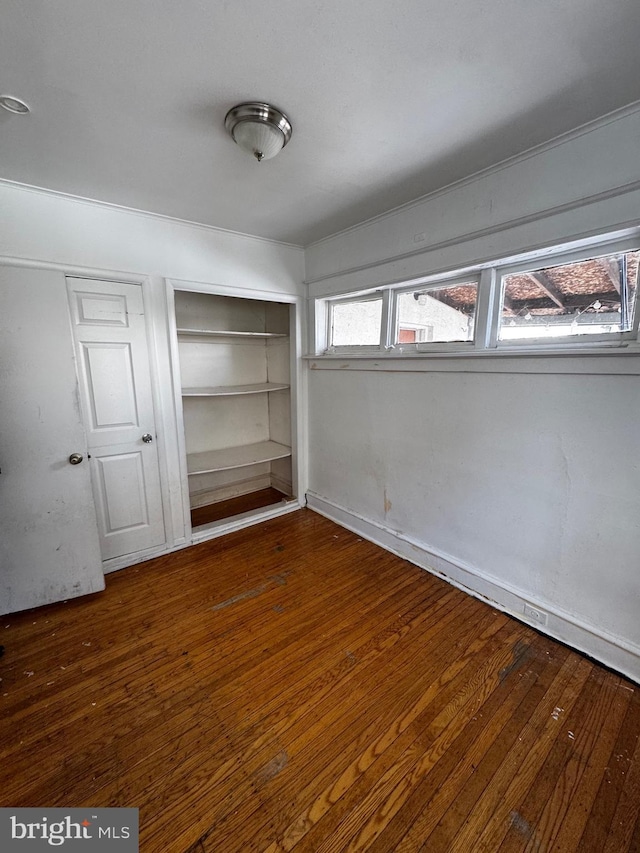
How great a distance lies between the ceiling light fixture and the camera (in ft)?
4.18

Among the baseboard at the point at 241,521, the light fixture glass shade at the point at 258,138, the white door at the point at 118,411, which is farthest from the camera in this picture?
the baseboard at the point at 241,521

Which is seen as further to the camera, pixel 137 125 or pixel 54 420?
pixel 54 420

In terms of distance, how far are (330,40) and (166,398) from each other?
7.15ft

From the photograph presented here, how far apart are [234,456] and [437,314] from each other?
228cm

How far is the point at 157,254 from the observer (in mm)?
2383

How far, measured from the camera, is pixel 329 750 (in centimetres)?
131

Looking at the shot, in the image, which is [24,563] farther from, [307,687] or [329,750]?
[329,750]

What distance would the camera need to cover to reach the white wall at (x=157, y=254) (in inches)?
77.1

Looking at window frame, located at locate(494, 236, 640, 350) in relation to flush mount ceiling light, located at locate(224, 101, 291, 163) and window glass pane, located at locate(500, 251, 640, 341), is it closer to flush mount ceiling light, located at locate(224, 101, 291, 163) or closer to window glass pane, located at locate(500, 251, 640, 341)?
window glass pane, located at locate(500, 251, 640, 341)

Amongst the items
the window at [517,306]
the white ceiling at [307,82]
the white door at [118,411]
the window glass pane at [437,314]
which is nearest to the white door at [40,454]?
the white door at [118,411]

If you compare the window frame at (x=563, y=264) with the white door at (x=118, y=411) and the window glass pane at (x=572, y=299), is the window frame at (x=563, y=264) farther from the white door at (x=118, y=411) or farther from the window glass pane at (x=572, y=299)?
the white door at (x=118, y=411)

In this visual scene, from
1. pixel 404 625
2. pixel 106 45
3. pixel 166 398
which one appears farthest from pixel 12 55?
pixel 404 625
